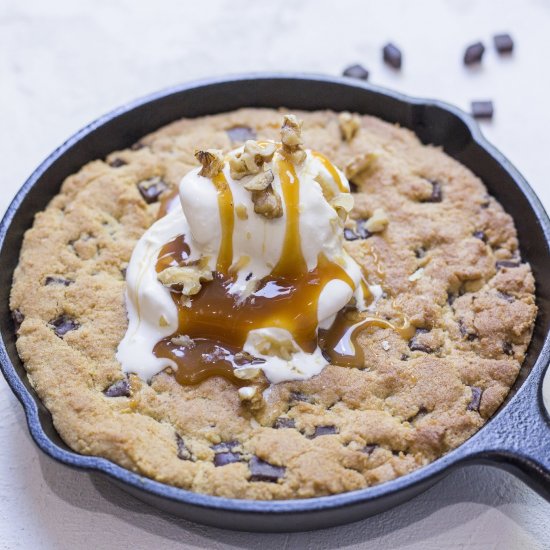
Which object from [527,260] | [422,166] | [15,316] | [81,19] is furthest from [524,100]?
[15,316]

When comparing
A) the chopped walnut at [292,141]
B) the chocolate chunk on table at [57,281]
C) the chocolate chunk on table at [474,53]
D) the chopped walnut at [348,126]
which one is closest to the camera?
the chopped walnut at [292,141]

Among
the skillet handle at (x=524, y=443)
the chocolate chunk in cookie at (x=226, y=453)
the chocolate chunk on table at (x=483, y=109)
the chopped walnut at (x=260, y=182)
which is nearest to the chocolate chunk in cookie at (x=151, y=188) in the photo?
the chopped walnut at (x=260, y=182)

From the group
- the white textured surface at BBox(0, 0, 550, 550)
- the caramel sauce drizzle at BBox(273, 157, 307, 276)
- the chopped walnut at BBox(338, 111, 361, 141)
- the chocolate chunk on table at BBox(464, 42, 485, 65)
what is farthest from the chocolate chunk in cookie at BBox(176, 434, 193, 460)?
A: the chocolate chunk on table at BBox(464, 42, 485, 65)

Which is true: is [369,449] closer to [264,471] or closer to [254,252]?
[264,471]

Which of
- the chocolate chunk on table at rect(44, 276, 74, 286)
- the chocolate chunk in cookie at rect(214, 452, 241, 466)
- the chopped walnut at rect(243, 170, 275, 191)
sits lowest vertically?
the chocolate chunk in cookie at rect(214, 452, 241, 466)

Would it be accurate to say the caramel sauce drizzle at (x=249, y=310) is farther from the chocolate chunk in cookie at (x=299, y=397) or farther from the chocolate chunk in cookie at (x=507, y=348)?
the chocolate chunk in cookie at (x=507, y=348)

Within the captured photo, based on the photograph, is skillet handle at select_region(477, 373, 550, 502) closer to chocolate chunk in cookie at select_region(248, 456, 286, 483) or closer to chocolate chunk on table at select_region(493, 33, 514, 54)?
chocolate chunk in cookie at select_region(248, 456, 286, 483)
